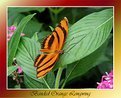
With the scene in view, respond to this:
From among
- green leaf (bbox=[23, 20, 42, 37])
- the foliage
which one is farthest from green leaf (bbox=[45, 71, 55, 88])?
green leaf (bbox=[23, 20, 42, 37])

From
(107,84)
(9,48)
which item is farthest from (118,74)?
(9,48)

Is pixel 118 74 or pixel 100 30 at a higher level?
Answer: pixel 100 30

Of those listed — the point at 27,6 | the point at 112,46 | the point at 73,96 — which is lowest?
the point at 73,96

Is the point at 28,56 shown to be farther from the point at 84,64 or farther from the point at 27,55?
the point at 84,64

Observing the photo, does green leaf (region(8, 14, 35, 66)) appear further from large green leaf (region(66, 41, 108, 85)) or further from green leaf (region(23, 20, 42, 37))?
large green leaf (region(66, 41, 108, 85))

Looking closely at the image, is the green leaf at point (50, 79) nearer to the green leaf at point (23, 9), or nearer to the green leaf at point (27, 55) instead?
the green leaf at point (27, 55)

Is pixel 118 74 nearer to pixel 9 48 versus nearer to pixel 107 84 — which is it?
pixel 107 84

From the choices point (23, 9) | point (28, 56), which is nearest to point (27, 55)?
point (28, 56)

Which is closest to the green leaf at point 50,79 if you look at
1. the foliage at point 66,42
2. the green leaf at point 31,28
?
the foliage at point 66,42
